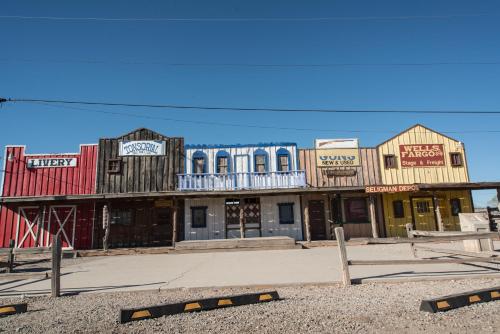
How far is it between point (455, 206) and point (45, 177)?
2486cm

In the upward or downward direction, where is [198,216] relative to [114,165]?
downward

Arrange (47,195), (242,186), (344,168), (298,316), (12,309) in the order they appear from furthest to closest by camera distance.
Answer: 1. (344,168)
2. (242,186)
3. (47,195)
4. (12,309)
5. (298,316)

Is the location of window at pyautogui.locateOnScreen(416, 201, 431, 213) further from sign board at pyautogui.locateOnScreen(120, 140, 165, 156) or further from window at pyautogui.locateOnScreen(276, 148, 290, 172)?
sign board at pyautogui.locateOnScreen(120, 140, 165, 156)

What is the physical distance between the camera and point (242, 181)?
730 inches

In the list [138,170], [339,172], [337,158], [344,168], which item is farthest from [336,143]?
[138,170]

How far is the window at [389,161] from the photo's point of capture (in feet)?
64.6

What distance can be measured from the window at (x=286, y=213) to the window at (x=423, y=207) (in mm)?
7817

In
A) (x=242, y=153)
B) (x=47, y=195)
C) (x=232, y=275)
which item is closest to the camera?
(x=232, y=275)

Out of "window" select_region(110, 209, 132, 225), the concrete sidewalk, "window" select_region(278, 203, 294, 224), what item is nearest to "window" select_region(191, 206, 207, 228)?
"window" select_region(110, 209, 132, 225)

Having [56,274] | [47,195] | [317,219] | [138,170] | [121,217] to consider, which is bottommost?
[56,274]

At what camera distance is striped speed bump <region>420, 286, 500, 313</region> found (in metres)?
4.78

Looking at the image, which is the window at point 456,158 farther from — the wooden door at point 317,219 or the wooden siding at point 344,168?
the wooden door at point 317,219

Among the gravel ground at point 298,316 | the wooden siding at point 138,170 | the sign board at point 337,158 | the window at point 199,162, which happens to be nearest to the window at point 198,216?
the wooden siding at point 138,170

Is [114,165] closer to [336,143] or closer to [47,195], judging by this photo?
[47,195]
